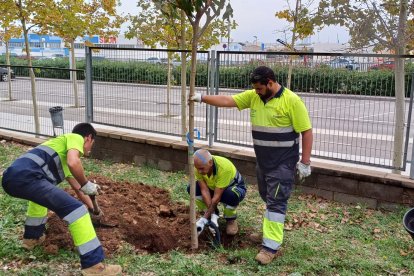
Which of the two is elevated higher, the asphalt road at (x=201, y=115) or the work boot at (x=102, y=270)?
the asphalt road at (x=201, y=115)

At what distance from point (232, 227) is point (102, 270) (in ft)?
5.66

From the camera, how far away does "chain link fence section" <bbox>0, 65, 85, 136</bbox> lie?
900cm

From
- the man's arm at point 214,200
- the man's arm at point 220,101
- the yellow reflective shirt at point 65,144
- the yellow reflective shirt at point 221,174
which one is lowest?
the man's arm at point 214,200

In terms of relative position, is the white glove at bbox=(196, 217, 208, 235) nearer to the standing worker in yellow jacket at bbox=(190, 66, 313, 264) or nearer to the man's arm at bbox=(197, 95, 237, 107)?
the standing worker in yellow jacket at bbox=(190, 66, 313, 264)

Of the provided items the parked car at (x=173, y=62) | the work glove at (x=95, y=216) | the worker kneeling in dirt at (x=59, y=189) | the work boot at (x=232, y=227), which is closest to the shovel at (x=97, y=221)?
the work glove at (x=95, y=216)

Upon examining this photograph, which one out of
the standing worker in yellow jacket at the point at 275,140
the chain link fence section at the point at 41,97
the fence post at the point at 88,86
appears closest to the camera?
the standing worker in yellow jacket at the point at 275,140

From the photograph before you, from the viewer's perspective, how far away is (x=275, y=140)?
447 centimetres

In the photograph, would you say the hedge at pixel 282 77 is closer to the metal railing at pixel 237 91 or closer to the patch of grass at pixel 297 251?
the metal railing at pixel 237 91

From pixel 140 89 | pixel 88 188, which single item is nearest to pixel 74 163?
pixel 88 188

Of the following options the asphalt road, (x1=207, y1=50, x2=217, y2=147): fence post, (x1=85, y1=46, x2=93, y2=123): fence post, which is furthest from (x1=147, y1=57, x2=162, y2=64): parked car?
(x1=85, y1=46, x2=93, y2=123): fence post

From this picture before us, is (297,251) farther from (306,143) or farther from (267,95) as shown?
(267,95)

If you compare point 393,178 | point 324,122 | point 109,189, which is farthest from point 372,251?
point 109,189

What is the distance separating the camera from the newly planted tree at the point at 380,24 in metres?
5.94

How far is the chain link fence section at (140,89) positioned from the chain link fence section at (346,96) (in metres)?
1.34
